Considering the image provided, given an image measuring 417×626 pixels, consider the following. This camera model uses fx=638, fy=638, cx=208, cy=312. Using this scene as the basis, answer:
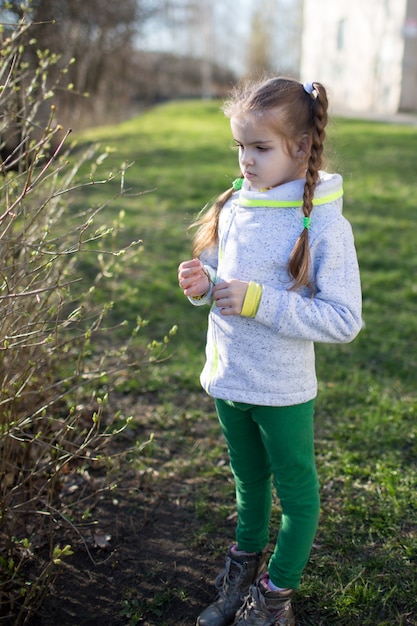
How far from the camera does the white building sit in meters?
18.8

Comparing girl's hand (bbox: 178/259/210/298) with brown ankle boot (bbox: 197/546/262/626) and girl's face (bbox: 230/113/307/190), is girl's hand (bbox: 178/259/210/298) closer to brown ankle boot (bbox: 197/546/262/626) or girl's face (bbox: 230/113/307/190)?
girl's face (bbox: 230/113/307/190)

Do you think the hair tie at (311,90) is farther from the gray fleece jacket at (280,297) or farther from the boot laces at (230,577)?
the boot laces at (230,577)

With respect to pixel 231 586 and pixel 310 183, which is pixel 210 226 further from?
pixel 231 586

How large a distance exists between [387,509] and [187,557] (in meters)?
0.82

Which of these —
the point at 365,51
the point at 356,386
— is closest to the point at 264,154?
the point at 356,386

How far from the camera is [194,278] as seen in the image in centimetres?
188

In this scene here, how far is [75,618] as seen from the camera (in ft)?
6.93

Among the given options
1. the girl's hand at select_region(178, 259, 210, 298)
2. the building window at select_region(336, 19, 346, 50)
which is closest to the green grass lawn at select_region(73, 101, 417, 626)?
the girl's hand at select_region(178, 259, 210, 298)

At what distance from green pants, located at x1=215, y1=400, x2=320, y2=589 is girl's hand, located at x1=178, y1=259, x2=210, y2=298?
1.16 feet

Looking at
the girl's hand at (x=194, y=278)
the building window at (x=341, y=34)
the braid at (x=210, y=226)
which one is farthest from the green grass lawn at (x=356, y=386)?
the building window at (x=341, y=34)

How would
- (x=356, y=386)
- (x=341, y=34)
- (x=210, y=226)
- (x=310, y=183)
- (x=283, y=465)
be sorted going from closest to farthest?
(x=310, y=183)
(x=283, y=465)
(x=210, y=226)
(x=356, y=386)
(x=341, y=34)

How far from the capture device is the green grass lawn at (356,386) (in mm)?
2186

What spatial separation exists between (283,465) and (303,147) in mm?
921

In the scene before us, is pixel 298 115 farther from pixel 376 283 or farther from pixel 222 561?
pixel 376 283
